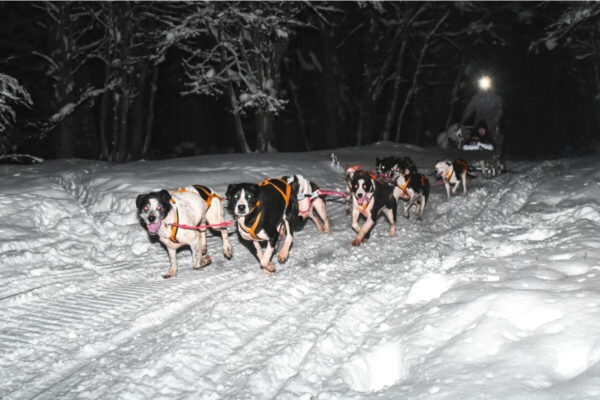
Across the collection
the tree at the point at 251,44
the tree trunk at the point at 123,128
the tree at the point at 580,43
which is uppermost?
Result: the tree at the point at 580,43

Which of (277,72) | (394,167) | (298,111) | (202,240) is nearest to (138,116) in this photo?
(277,72)

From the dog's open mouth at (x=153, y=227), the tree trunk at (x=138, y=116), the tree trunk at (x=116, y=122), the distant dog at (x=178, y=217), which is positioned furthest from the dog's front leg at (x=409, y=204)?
the tree trunk at (x=116, y=122)

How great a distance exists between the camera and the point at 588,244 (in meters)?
6.86

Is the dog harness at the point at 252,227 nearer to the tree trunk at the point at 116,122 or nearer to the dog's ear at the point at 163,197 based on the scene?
the dog's ear at the point at 163,197

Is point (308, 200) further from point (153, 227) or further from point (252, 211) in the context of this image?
point (153, 227)

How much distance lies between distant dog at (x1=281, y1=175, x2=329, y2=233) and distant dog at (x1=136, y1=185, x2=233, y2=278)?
1513 millimetres

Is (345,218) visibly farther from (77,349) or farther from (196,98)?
(196,98)

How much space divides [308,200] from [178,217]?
9.42 ft

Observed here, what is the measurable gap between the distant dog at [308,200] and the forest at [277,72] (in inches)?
249

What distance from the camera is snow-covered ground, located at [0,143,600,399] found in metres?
4.04

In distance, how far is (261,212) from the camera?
7043mm

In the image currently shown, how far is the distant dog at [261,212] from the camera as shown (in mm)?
6828

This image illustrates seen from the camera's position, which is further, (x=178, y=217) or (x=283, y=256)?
(x=283, y=256)

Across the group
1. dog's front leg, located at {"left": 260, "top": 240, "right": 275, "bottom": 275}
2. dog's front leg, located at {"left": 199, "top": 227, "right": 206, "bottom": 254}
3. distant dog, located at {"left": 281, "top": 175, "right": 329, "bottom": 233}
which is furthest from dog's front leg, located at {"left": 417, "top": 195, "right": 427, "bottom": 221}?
dog's front leg, located at {"left": 199, "top": 227, "right": 206, "bottom": 254}
